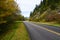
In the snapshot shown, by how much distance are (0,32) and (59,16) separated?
1348 inches

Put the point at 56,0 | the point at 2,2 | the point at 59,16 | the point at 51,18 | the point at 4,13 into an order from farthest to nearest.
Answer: the point at 56,0
the point at 51,18
the point at 59,16
the point at 4,13
the point at 2,2

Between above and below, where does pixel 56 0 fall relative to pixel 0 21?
above

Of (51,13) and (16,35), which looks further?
(51,13)

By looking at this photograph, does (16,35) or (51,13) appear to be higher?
(51,13)

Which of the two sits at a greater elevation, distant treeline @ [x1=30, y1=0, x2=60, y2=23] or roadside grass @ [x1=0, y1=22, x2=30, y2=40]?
distant treeline @ [x1=30, y1=0, x2=60, y2=23]

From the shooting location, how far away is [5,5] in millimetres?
29219

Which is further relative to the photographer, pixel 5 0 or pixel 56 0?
pixel 56 0

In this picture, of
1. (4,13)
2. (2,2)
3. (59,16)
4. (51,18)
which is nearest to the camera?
(2,2)

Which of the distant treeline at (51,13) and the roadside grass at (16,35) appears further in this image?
the distant treeline at (51,13)

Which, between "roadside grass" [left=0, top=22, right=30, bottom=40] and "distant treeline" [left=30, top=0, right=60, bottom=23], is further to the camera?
"distant treeline" [left=30, top=0, right=60, bottom=23]

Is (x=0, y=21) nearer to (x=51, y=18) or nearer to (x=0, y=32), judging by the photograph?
(x=0, y=32)

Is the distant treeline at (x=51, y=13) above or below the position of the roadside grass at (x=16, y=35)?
above

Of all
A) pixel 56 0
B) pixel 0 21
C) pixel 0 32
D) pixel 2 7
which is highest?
pixel 56 0

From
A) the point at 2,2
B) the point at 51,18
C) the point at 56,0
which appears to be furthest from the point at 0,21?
the point at 56,0
